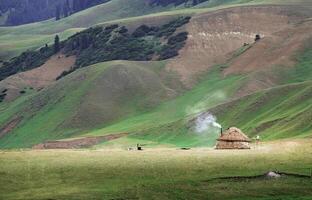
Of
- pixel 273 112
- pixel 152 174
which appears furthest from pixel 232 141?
pixel 273 112

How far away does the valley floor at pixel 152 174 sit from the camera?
5962 cm

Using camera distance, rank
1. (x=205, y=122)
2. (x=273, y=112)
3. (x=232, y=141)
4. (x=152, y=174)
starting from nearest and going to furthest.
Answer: (x=152, y=174) → (x=232, y=141) → (x=273, y=112) → (x=205, y=122)

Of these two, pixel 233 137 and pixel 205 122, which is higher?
pixel 205 122

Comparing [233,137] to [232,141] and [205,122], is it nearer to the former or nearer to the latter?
[232,141]

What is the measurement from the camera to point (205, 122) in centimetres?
15375

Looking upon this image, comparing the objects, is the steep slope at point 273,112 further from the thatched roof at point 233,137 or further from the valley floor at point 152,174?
the valley floor at point 152,174

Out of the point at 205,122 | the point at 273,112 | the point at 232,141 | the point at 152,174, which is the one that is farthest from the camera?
the point at 205,122

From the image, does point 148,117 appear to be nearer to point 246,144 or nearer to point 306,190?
point 246,144

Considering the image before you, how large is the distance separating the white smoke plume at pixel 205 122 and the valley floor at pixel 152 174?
69036 mm

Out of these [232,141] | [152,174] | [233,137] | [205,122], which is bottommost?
[152,174]

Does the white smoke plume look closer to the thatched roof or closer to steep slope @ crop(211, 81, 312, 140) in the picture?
steep slope @ crop(211, 81, 312, 140)

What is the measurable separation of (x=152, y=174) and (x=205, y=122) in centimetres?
8827

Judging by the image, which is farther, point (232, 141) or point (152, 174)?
point (232, 141)

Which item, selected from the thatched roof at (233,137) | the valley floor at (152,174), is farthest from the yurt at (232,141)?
the valley floor at (152,174)
